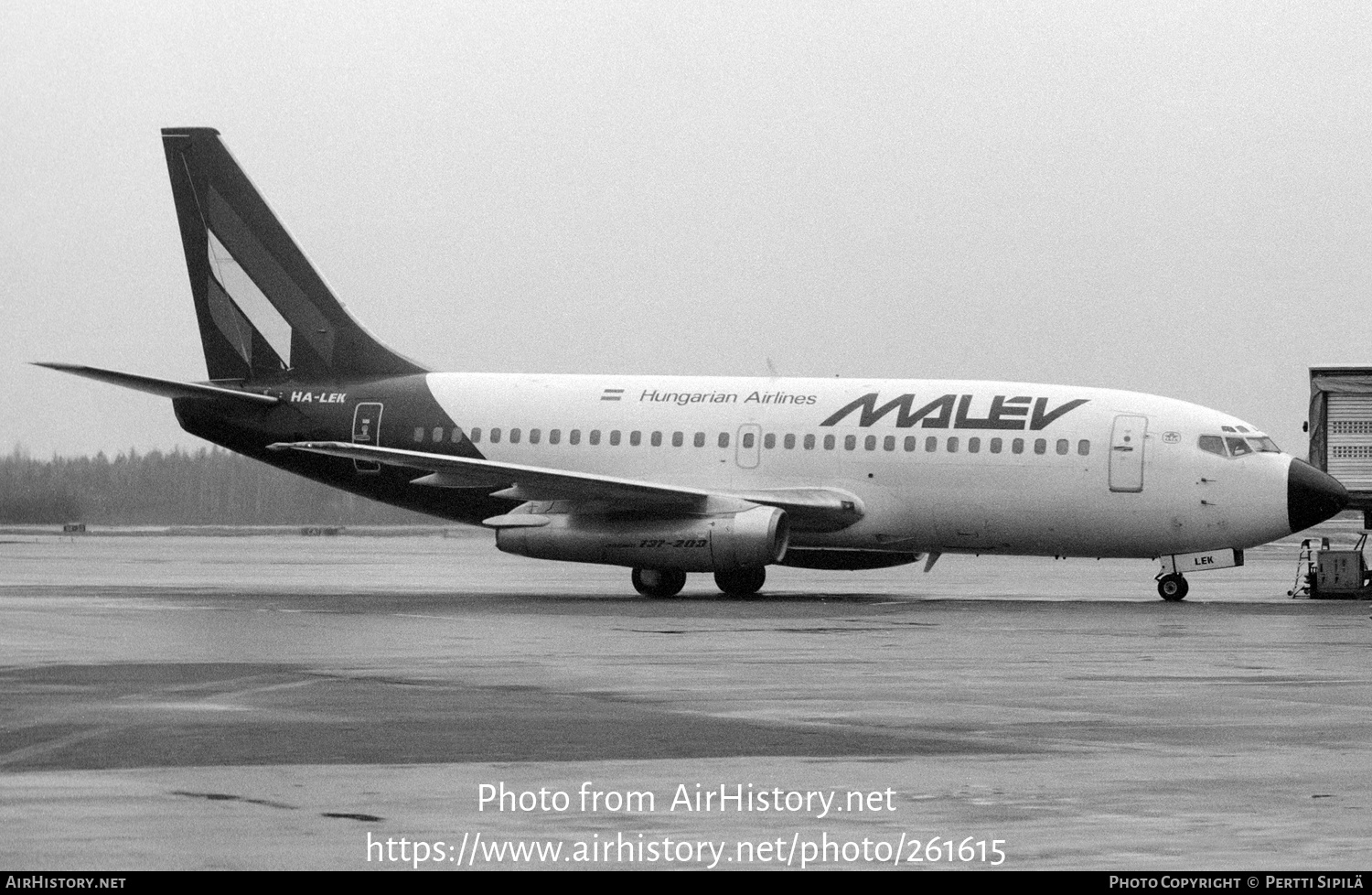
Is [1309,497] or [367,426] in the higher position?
[367,426]

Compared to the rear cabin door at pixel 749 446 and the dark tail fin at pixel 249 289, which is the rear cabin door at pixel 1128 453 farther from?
the dark tail fin at pixel 249 289

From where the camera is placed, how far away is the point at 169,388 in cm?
3731

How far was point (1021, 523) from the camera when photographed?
3356cm

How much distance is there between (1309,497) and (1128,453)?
2867 mm

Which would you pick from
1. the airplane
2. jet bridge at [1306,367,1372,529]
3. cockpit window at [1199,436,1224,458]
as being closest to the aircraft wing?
the airplane

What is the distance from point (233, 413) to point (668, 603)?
34.7 ft

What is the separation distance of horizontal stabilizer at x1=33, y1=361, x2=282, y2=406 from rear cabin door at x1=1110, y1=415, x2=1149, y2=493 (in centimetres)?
1526

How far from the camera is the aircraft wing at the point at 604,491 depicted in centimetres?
3278

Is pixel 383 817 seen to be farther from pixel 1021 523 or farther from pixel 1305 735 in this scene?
pixel 1021 523

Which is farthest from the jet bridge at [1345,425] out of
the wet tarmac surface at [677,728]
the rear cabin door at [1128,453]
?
the wet tarmac surface at [677,728]

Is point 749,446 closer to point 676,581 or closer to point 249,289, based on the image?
point 676,581

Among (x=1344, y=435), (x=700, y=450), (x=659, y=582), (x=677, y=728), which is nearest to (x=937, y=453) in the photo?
(x=700, y=450)

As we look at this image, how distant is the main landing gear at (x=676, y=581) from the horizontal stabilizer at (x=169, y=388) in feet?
26.7
